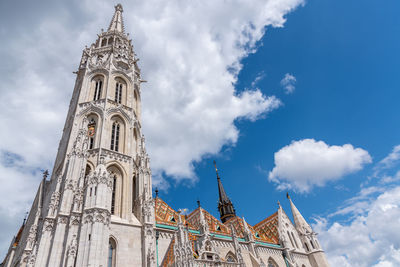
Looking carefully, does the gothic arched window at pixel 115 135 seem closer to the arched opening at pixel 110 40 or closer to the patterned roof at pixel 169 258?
the patterned roof at pixel 169 258

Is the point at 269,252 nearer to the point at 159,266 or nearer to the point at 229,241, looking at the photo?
the point at 229,241

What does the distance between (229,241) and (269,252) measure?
6618 mm

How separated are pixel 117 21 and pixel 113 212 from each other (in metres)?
33.6

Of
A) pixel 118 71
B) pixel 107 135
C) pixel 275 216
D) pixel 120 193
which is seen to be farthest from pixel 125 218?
pixel 275 216

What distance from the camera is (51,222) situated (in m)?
17.0

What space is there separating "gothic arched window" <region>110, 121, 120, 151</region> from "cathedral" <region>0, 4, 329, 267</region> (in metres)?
0.09

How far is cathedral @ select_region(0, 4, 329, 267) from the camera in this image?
16516 millimetres

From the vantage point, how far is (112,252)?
17.6 meters

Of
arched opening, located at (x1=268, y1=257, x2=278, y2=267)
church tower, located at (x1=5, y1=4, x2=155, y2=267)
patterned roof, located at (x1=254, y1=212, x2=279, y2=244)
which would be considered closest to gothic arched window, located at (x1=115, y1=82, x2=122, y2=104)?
church tower, located at (x1=5, y1=4, x2=155, y2=267)

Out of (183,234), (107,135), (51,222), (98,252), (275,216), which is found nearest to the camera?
(98,252)

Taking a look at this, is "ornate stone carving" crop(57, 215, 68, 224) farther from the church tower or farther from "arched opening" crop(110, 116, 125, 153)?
"arched opening" crop(110, 116, 125, 153)

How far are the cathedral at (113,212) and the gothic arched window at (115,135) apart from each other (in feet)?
0.28

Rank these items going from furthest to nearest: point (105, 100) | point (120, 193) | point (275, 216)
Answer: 1. point (275, 216)
2. point (105, 100)
3. point (120, 193)

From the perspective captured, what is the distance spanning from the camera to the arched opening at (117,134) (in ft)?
77.0
